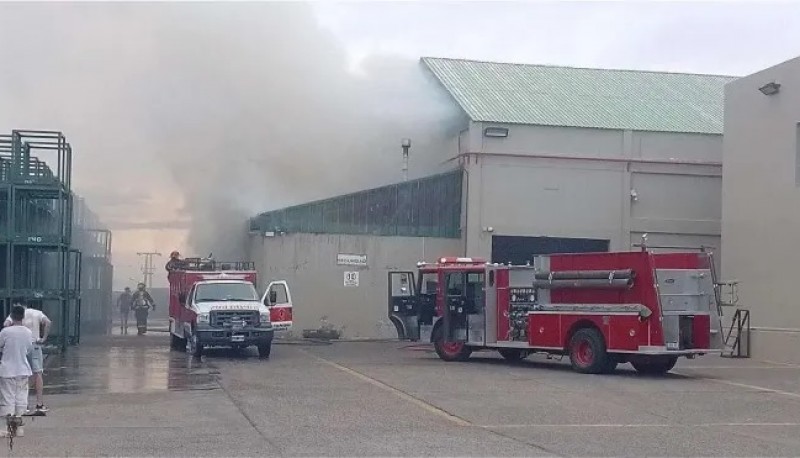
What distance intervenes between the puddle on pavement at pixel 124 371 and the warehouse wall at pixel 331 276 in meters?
4.76

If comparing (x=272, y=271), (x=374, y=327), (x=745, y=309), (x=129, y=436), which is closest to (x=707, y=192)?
(x=745, y=309)

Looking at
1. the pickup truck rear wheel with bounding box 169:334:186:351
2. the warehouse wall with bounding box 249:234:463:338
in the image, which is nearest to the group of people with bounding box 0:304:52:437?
the pickup truck rear wheel with bounding box 169:334:186:351

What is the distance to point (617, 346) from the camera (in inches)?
754

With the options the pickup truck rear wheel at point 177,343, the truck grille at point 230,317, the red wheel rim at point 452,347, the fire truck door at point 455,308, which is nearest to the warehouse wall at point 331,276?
the pickup truck rear wheel at point 177,343

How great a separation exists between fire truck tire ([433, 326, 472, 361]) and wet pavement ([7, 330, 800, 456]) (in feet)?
2.40

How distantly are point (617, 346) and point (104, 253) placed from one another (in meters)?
21.9

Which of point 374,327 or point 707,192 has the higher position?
point 707,192

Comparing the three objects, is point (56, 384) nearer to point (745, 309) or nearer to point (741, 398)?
point (741, 398)

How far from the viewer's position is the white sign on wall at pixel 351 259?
31250 mm

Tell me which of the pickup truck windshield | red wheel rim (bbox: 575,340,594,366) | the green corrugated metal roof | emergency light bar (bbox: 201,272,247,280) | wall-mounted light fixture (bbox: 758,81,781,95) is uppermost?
the green corrugated metal roof

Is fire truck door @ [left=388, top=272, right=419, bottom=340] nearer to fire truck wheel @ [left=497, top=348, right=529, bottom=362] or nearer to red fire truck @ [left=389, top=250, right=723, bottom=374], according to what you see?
red fire truck @ [left=389, top=250, right=723, bottom=374]

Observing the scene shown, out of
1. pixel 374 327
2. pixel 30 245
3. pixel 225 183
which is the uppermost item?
pixel 225 183

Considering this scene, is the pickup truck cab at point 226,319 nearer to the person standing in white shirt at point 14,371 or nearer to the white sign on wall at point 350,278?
the white sign on wall at point 350,278

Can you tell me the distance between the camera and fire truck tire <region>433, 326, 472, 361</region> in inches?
901
